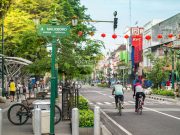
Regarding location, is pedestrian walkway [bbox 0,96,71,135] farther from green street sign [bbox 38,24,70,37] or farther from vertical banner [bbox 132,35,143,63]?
vertical banner [bbox 132,35,143,63]

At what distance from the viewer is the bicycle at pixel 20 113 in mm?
18344

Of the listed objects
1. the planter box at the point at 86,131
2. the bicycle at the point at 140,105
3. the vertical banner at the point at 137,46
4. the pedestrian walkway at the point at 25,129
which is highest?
the vertical banner at the point at 137,46

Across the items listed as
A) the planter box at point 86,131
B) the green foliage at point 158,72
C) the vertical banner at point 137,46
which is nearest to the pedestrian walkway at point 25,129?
the planter box at point 86,131

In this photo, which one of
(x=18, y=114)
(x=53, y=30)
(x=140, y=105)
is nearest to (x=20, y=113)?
(x=18, y=114)

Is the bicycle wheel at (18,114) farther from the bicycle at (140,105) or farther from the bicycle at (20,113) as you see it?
the bicycle at (140,105)

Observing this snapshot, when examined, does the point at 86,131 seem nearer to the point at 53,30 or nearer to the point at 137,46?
the point at 53,30

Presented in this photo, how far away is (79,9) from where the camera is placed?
61.1 meters

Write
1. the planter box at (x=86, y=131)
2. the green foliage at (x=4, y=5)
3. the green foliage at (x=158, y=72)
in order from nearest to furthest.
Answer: the planter box at (x=86, y=131) < the green foliage at (x=4, y=5) < the green foliage at (x=158, y=72)

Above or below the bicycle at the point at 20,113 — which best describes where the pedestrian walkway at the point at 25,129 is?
below

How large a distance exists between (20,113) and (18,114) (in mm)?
93

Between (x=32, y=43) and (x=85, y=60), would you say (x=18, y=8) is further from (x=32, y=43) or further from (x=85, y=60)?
(x=85, y=60)

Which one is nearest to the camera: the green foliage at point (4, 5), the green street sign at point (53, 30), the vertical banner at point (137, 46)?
the green street sign at point (53, 30)

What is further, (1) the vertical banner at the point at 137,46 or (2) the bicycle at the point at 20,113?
(1) the vertical banner at the point at 137,46

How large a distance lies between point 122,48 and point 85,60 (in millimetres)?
155462
